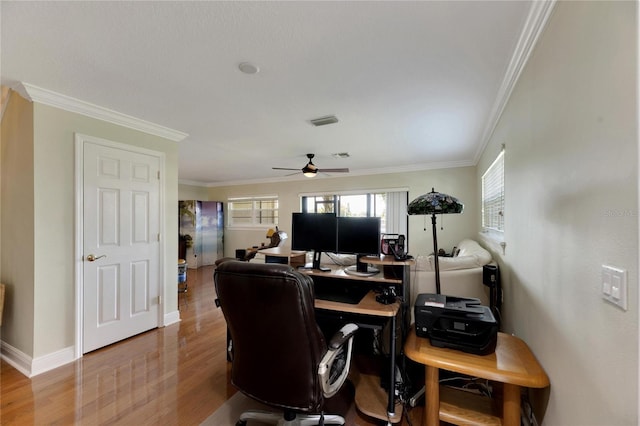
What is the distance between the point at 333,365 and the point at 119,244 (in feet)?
8.54

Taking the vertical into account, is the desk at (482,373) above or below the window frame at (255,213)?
below

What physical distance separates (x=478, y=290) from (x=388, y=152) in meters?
2.53

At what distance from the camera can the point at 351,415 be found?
70.2 inches

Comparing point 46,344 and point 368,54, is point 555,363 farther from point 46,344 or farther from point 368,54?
point 46,344

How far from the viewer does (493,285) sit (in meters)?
2.35

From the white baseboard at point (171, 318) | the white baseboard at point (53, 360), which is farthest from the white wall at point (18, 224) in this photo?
the white baseboard at point (171, 318)

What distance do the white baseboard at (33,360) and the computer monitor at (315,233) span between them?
2273 millimetres

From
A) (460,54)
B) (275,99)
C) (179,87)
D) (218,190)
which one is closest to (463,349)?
(460,54)

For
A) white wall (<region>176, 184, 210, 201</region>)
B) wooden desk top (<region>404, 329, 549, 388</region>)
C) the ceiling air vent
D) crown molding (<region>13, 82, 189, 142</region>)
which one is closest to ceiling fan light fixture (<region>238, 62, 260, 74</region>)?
the ceiling air vent

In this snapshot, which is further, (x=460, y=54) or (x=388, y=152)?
(x=388, y=152)

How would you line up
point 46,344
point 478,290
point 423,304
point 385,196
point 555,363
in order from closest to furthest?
point 555,363 → point 423,304 → point 46,344 → point 478,290 → point 385,196

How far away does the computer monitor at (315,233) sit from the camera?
223cm

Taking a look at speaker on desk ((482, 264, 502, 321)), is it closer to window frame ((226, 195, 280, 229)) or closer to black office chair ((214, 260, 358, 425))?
black office chair ((214, 260, 358, 425))

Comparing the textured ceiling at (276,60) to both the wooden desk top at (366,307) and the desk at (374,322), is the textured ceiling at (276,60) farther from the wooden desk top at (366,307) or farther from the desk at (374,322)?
the wooden desk top at (366,307)
